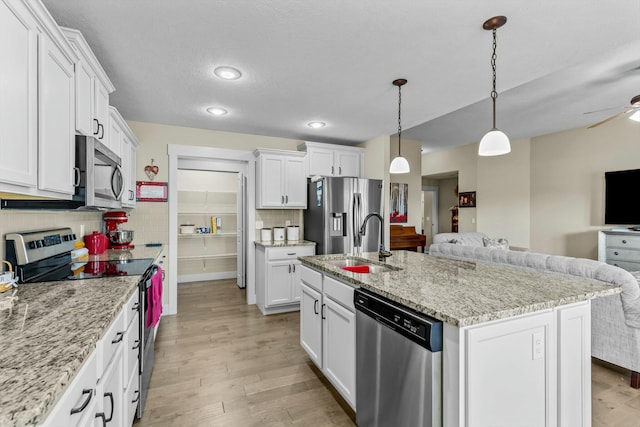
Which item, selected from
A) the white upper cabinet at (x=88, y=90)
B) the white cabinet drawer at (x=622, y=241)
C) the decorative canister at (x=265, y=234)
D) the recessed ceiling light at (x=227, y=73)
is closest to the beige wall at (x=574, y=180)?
the white cabinet drawer at (x=622, y=241)

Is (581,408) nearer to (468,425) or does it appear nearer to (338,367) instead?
(468,425)

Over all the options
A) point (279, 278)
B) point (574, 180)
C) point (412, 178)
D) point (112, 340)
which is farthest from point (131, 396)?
point (574, 180)

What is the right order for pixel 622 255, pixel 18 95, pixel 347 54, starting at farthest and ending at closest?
pixel 622 255 → pixel 347 54 → pixel 18 95

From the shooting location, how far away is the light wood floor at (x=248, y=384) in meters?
1.88

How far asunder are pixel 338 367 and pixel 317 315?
0.41 m

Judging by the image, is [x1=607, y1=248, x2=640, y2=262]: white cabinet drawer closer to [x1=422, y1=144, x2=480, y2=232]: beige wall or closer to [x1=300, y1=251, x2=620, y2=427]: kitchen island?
[x1=422, y1=144, x2=480, y2=232]: beige wall

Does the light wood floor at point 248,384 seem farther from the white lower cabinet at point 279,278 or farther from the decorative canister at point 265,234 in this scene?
the decorative canister at point 265,234

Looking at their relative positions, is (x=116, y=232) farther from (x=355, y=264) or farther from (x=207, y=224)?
(x=355, y=264)

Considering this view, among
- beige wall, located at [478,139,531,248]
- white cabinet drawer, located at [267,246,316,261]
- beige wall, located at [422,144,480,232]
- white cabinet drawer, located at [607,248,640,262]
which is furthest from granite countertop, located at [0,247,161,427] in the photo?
beige wall, located at [422,144,480,232]

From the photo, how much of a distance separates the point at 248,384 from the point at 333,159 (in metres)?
3.13

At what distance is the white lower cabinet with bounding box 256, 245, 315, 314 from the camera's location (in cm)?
373

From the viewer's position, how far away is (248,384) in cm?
224

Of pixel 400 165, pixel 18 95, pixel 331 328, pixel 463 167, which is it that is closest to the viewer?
pixel 18 95

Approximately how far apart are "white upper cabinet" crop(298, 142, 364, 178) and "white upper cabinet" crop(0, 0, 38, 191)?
3215 millimetres
